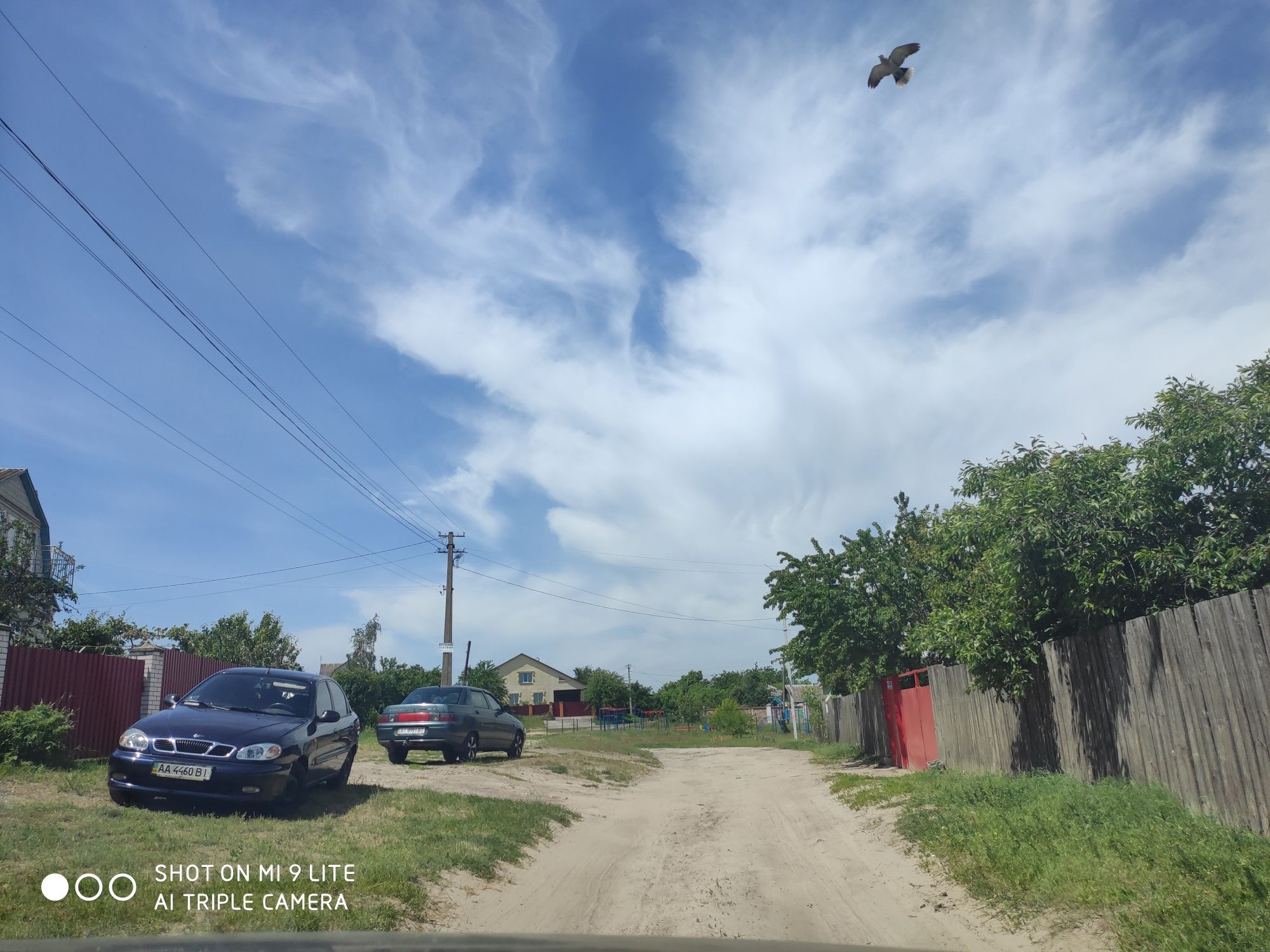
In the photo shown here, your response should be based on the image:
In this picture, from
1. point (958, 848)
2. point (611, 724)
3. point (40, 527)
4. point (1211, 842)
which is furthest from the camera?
point (611, 724)

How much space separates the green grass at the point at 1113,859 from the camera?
490cm

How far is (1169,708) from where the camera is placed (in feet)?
25.7

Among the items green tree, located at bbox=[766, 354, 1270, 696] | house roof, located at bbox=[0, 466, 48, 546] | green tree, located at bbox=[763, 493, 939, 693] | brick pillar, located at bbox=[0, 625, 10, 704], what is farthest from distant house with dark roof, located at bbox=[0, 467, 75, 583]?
green tree, located at bbox=[766, 354, 1270, 696]

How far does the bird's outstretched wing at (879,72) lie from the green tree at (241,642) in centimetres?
3535

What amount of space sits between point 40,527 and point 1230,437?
39930 mm

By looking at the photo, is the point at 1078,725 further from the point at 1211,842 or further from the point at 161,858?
the point at 161,858

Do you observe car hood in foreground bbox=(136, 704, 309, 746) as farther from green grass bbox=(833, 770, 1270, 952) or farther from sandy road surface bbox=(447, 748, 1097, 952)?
green grass bbox=(833, 770, 1270, 952)

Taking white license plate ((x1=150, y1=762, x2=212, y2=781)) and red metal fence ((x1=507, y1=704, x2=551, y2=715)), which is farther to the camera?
red metal fence ((x1=507, y1=704, x2=551, y2=715))

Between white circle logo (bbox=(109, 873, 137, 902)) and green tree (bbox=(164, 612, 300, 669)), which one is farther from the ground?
green tree (bbox=(164, 612, 300, 669))

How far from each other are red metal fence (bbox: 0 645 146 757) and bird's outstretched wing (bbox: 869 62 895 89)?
39.1 feet

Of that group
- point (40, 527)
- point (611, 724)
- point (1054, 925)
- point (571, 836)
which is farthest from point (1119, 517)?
point (611, 724)

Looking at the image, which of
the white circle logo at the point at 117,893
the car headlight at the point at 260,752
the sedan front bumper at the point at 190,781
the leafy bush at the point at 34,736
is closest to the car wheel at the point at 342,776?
the car headlight at the point at 260,752

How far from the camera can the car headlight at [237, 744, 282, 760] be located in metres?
8.20

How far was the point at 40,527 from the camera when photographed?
35031mm
